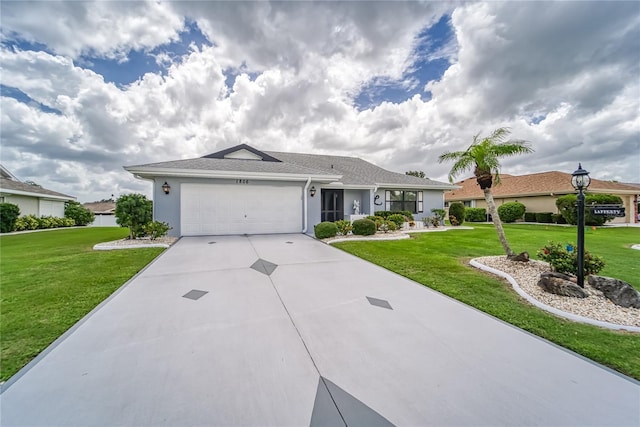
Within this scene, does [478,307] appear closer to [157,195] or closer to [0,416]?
[0,416]

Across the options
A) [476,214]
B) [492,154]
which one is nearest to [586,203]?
[476,214]

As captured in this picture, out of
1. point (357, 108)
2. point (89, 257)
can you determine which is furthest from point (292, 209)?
point (357, 108)

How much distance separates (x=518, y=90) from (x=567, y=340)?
40.1 feet

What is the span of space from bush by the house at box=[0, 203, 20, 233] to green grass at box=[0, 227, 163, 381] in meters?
10.6

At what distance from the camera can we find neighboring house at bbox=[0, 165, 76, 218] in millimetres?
15890

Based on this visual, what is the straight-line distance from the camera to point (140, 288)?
14.3ft

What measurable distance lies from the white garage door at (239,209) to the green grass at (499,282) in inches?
146

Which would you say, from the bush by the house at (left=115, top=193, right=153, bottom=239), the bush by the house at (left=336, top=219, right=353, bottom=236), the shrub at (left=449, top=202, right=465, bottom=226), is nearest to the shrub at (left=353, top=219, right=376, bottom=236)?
the bush by the house at (left=336, top=219, right=353, bottom=236)

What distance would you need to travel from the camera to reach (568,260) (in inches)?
181

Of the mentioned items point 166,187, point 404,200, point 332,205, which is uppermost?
point 166,187

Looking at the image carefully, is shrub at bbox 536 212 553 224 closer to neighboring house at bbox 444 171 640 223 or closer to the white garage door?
neighboring house at bbox 444 171 640 223

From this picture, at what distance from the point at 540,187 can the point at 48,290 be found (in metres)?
29.1

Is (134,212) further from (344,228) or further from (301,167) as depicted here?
(344,228)

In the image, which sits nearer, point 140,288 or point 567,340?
point 567,340
